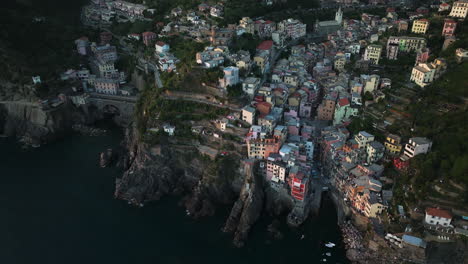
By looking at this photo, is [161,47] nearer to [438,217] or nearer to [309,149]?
[309,149]

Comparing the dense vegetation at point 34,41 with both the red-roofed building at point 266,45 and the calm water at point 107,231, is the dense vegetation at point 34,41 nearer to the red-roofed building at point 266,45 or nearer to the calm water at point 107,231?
the calm water at point 107,231

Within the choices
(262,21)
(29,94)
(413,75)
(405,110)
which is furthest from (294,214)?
(29,94)

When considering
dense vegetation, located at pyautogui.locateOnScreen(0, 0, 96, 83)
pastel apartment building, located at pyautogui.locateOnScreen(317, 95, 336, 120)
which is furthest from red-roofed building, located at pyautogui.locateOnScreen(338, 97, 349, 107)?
dense vegetation, located at pyautogui.locateOnScreen(0, 0, 96, 83)

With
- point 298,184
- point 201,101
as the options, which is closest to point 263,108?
point 201,101

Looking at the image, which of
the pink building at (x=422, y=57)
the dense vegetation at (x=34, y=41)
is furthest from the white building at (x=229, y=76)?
the dense vegetation at (x=34, y=41)

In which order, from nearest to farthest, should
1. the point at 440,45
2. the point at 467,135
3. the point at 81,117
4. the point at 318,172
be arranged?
1. the point at 467,135
2. the point at 318,172
3. the point at 440,45
4. the point at 81,117

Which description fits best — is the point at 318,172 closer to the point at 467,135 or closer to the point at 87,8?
the point at 467,135

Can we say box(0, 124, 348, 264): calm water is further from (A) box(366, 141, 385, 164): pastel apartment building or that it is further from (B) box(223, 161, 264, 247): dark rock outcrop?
(A) box(366, 141, 385, 164): pastel apartment building
